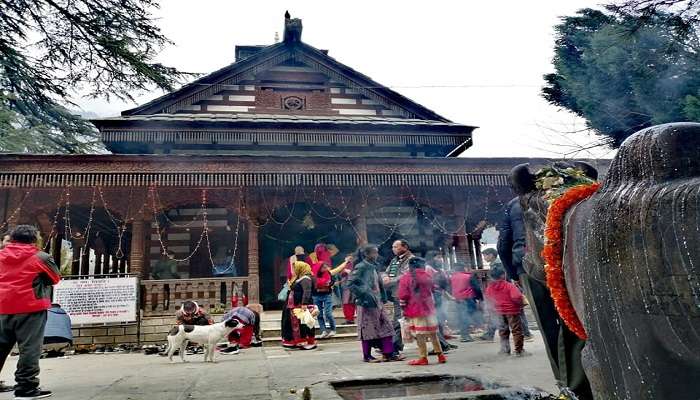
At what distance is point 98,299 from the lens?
392 inches

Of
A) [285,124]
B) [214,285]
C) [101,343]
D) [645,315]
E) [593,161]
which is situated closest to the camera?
[645,315]

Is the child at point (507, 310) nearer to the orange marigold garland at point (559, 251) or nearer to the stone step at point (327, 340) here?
the stone step at point (327, 340)

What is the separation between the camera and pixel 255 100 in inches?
687

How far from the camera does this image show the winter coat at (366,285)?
21.6ft

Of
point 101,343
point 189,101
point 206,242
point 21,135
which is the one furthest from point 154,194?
point 21,135

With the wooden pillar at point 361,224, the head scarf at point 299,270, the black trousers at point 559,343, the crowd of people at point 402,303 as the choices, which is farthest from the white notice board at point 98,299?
the black trousers at point 559,343

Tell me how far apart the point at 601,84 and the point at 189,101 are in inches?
536

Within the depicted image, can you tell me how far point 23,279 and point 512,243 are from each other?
4.89m

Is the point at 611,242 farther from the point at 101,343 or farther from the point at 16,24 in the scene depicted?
the point at 101,343

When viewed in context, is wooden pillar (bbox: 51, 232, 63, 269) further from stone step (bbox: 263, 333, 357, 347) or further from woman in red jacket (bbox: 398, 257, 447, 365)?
woman in red jacket (bbox: 398, 257, 447, 365)

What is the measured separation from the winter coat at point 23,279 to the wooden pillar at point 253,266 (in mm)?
6653

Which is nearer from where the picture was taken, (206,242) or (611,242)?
(611,242)

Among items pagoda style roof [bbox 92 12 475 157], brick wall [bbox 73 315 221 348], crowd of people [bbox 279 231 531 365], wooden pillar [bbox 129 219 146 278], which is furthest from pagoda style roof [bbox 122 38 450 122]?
brick wall [bbox 73 315 221 348]

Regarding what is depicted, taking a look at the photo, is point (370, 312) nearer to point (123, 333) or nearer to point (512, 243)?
point (512, 243)
